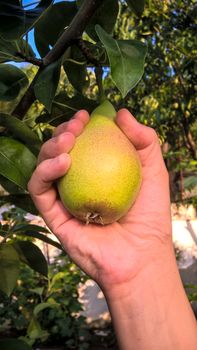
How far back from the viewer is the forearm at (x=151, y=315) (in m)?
0.90

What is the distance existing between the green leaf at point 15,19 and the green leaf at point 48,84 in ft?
0.35

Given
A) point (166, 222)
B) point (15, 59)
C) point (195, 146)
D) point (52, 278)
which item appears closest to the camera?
point (15, 59)

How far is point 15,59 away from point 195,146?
3.53 meters

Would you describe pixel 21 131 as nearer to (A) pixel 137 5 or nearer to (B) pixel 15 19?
(B) pixel 15 19

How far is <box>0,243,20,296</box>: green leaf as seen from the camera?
45.3 inches

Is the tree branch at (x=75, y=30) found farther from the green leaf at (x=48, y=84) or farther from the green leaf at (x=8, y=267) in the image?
the green leaf at (x=8, y=267)

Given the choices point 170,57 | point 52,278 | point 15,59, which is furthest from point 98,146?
point 170,57

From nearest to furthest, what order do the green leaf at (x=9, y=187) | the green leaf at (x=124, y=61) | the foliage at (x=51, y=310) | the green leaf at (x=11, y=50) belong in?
1. the green leaf at (x=124, y=61)
2. the green leaf at (x=11, y=50)
3. the green leaf at (x=9, y=187)
4. the foliage at (x=51, y=310)

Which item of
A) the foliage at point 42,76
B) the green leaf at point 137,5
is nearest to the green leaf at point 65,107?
the foliage at point 42,76

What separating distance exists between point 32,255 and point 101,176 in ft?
2.02

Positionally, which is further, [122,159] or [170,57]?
[170,57]

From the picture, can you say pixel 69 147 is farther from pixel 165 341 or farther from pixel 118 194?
pixel 165 341

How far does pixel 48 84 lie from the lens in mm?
817

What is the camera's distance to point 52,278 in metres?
3.01
